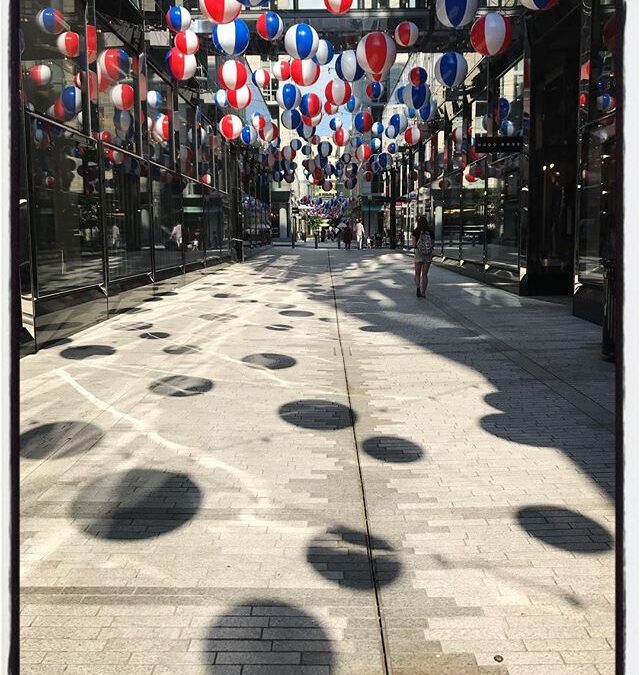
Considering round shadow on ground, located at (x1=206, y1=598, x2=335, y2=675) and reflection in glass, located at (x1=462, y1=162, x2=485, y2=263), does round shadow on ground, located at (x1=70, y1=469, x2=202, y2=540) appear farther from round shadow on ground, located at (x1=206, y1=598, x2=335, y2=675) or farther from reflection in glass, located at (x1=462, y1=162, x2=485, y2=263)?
reflection in glass, located at (x1=462, y1=162, x2=485, y2=263)

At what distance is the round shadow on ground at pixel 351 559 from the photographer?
2893 millimetres

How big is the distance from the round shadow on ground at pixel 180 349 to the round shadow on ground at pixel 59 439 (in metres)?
2.87

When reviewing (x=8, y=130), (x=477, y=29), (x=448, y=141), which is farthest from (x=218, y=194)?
(x=8, y=130)

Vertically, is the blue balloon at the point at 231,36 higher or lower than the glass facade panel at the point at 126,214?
higher

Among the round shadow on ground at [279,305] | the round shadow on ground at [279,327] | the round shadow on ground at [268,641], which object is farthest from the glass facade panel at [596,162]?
the round shadow on ground at [268,641]

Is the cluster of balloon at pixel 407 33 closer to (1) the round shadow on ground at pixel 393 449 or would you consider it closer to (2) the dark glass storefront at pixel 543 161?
(2) the dark glass storefront at pixel 543 161

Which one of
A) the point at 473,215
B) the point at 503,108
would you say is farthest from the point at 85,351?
the point at 473,215

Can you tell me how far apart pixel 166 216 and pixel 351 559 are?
14239 mm

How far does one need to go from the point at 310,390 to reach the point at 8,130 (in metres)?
4.92

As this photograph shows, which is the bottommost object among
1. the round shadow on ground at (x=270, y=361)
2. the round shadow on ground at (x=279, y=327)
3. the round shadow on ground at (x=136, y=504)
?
the round shadow on ground at (x=136, y=504)

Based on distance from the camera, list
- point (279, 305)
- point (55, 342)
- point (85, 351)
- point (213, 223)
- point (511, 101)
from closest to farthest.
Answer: point (85, 351) → point (55, 342) → point (279, 305) → point (511, 101) → point (213, 223)

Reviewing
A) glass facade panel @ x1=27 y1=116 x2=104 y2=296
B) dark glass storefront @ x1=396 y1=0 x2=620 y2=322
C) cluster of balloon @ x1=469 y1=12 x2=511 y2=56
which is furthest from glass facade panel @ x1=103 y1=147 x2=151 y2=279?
dark glass storefront @ x1=396 y1=0 x2=620 y2=322

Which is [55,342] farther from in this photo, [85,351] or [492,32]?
[492,32]

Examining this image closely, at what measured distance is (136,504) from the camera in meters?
3.67
